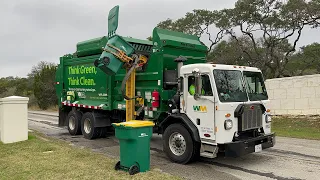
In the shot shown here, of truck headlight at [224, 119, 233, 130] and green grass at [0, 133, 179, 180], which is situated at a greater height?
truck headlight at [224, 119, 233, 130]

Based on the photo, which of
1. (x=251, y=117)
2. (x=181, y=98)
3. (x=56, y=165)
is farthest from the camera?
(x=181, y=98)

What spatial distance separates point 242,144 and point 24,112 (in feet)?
23.3

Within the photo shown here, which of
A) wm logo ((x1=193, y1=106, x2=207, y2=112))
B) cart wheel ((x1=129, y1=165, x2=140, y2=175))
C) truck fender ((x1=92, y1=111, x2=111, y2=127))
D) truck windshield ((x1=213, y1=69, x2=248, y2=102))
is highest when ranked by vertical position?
truck windshield ((x1=213, y1=69, x2=248, y2=102))

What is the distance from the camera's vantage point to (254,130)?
23.7 feet

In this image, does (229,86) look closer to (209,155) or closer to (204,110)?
(204,110)

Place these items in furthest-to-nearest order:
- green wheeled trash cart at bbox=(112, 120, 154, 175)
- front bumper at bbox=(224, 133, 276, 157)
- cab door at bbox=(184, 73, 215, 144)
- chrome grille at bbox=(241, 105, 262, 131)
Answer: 1. chrome grille at bbox=(241, 105, 262, 131)
2. cab door at bbox=(184, 73, 215, 144)
3. front bumper at bbox=(224, 133, 276, 157)
4. green wheeled trash cart at bbox=(112, 120, 154, 175)

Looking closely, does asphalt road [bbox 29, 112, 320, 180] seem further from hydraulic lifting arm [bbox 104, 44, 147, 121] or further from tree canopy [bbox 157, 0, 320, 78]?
tree canopy [bbox 157, 0, 320, 78]

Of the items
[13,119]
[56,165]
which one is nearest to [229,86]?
[56,165]

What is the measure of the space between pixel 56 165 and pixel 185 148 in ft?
9.32

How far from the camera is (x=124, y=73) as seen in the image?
9555 mm

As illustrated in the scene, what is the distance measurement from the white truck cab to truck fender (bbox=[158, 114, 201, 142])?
35 mm

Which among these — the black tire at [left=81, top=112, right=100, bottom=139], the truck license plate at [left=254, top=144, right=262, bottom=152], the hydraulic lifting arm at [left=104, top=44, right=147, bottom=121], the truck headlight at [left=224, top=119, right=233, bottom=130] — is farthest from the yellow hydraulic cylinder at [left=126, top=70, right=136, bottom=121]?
the truck license plate at [left=254, top=144, right=262, bottom=152]

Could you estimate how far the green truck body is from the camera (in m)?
8.23

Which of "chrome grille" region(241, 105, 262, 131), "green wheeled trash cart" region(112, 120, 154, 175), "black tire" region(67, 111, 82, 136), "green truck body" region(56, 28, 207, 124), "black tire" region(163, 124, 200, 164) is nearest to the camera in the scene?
"green wheeled trash cart" region(112, 120, 154, 175)
